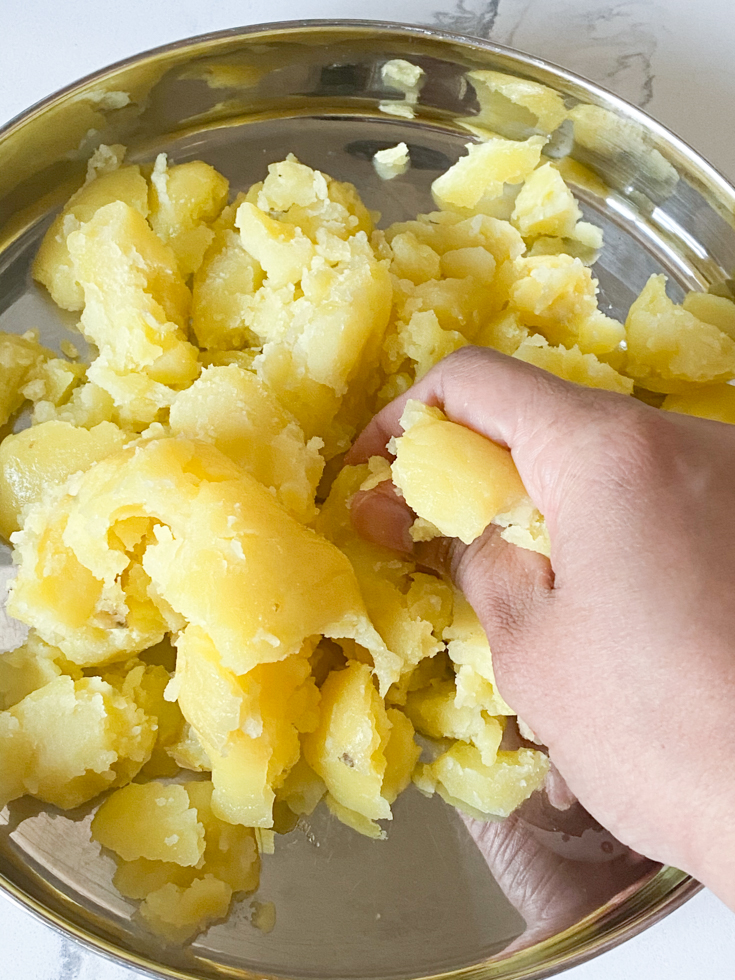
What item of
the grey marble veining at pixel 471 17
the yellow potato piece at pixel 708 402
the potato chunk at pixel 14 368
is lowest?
the potato chunk at pixel 14 368

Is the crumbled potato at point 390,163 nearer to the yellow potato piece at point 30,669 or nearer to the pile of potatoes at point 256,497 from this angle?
the pile of potatoes at point 256,497

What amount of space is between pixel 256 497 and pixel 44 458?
315 millimetres

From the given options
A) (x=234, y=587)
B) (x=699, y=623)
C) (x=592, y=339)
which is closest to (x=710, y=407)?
(x=592, y=339)

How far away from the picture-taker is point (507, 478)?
0.82 meters

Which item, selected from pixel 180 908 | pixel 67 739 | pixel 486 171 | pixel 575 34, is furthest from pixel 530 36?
pixel 180 908

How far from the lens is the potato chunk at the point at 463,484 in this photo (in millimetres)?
812

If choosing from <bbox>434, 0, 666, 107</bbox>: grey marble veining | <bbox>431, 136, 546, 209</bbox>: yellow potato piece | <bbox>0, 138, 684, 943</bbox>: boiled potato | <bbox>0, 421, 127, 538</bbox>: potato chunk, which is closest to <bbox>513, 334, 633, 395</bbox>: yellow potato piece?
<bbox>0, 138, 684, 943</bbox>: boiled potato

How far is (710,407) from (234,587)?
2.22 feet

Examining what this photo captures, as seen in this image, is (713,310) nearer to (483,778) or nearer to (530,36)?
(530,36)

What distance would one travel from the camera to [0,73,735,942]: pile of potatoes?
84 centimetres

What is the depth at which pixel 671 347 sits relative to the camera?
109 cm

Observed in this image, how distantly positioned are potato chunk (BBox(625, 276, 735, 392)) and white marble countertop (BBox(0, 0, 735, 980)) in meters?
0.43

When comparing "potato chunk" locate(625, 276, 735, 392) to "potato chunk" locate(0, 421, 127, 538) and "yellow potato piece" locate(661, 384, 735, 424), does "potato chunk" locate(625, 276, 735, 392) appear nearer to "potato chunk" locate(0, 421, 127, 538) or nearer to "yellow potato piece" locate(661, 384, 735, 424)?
"yellow potato piece" locate(661, 384, 735, 424)

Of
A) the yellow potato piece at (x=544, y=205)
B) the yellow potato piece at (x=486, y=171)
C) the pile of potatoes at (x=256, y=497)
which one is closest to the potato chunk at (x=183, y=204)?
the pile of potatoes at (x=256, y=497)
